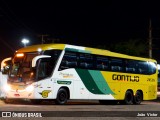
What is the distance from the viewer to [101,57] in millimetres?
27000

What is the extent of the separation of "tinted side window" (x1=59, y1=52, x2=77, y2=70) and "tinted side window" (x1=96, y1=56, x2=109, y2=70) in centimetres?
217

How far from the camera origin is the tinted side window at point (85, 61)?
997 inches

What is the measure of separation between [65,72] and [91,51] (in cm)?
287

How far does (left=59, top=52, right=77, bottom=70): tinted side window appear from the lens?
78.7 feet

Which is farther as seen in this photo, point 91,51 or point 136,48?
point 136,48

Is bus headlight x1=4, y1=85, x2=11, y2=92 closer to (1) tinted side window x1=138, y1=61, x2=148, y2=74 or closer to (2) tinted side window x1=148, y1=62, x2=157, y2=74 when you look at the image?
(1) tinted side window x1=138, y1=61, x2=148, y2=74

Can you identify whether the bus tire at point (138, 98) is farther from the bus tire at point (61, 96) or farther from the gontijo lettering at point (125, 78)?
the bus tire at point (61, 96)

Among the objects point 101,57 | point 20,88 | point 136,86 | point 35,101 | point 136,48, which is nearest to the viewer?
point 20,88

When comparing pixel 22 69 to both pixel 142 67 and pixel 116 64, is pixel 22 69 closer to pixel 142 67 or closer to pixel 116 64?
pixel 116 64

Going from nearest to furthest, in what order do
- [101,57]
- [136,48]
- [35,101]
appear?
1. [35,101]
2. [101,57]
3. [136,48]

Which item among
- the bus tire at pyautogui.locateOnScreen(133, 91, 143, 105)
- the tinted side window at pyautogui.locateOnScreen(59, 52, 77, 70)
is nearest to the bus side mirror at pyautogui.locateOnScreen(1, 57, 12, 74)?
the tinted side window at pyautogui.locateOnScreen(59, 52, 77, 70)

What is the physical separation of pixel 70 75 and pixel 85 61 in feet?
5.09

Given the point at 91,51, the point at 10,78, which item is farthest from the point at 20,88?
the point at 91,51

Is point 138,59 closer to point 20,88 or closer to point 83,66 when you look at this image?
point 83,66
